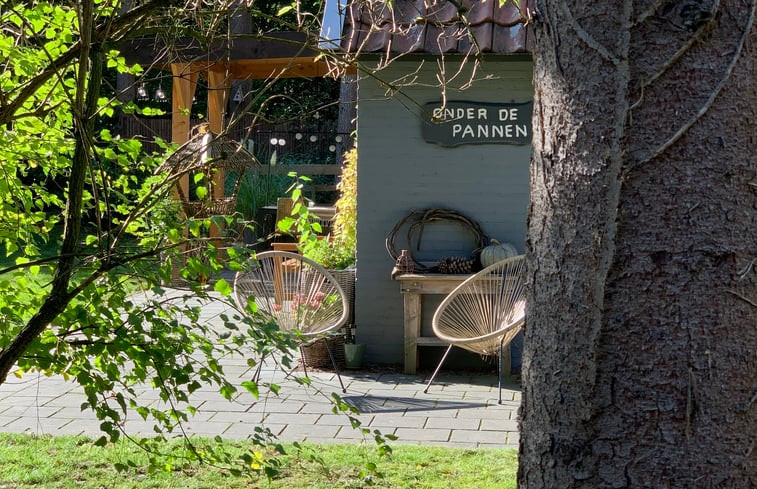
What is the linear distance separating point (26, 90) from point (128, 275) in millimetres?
795

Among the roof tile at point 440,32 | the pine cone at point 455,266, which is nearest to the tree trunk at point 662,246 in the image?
the roof tile at point 440,32

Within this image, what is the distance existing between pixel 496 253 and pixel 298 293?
1.58 meters

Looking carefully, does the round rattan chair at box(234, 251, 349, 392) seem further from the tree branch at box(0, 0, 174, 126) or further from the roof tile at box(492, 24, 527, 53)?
the tree branch at box(0, 0, 174, 126)

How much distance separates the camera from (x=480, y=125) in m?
7.35

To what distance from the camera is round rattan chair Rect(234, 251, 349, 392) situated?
7035 mm

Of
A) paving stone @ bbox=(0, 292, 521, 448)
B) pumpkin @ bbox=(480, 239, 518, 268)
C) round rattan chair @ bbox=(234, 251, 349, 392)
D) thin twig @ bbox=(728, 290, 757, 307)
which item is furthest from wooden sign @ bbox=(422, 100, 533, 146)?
thin twig @ bbox=(728, 290, 757, 307)

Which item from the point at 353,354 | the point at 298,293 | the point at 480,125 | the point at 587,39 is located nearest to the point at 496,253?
the point at 480,125

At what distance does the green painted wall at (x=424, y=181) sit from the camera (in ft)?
24.1

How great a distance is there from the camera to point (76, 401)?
20.8ft

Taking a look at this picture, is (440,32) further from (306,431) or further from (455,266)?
(306,431)

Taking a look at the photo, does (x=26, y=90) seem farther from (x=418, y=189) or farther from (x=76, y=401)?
(x=418, y=189)

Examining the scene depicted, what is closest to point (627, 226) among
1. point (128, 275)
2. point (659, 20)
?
point (659, 20)

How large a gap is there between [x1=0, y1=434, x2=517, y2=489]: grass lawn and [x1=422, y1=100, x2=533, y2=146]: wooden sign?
9.73 ft

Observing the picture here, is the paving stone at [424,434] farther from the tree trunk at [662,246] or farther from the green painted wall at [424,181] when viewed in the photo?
the tree trunk at [662,246]
